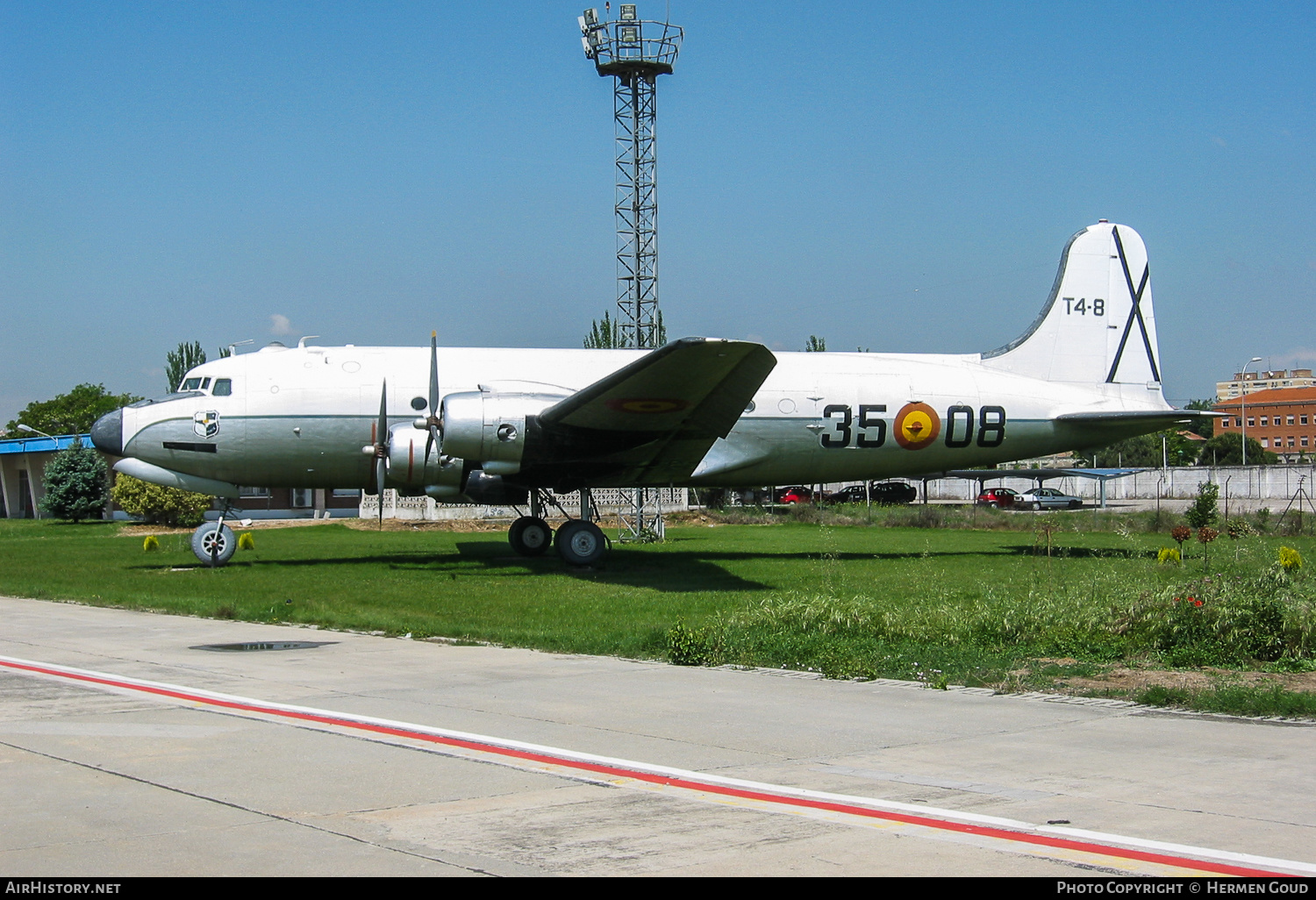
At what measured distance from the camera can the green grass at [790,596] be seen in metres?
10.8

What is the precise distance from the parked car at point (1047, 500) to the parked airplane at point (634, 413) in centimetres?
3390

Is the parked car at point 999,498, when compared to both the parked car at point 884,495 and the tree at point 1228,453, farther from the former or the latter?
the tree at point 1228,453

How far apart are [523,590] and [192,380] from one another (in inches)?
347

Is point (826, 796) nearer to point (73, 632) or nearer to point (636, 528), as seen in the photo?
point (73, 632)

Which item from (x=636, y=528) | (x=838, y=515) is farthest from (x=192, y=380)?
(x=838, y=515)

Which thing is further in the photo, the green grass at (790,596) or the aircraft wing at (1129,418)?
the aircraft wing at (1129,418)

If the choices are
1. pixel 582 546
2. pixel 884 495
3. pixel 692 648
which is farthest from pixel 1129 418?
pixel 884 495

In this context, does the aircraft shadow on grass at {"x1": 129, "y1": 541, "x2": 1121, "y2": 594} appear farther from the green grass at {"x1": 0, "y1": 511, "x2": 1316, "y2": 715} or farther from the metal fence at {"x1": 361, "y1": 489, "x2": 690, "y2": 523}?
the metal fence at {"x1": 361, "y1": 489, "x2": 690, "y2": 523}

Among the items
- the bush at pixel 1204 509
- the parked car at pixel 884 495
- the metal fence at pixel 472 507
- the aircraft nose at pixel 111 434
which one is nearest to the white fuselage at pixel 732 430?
the aircraft nose at pixel 111 434

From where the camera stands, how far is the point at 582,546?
68.4 ft

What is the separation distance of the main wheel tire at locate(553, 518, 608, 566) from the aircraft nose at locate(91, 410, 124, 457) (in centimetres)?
854

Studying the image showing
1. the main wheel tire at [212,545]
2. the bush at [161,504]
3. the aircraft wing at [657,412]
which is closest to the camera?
the aircraft wing at [657,412]

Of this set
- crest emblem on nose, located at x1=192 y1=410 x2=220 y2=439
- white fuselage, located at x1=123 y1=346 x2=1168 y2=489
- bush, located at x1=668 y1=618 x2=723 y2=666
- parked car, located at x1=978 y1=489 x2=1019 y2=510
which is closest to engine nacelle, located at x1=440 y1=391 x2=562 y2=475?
white fuselage, located at x1=123 y1=346 x2=1168 y2=489

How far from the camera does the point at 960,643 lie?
11.4 meters
